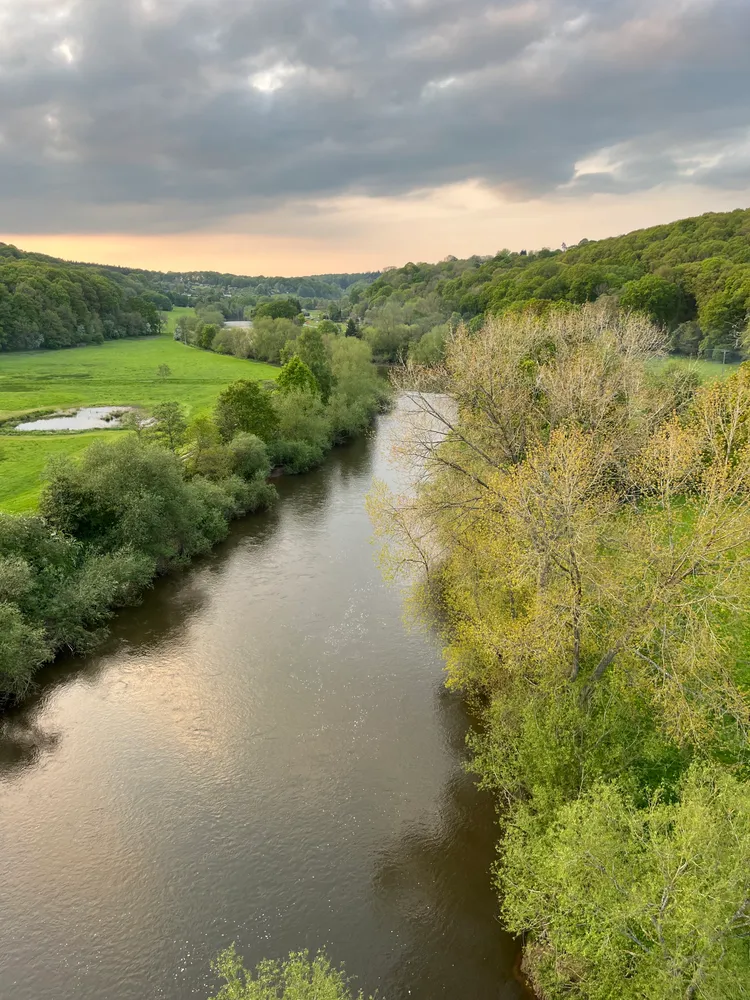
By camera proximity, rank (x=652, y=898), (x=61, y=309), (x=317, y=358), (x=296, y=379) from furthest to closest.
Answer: (x=61, y=309) → (x=317, y=358) → (x=296, y=379) → (x=652, y=898)

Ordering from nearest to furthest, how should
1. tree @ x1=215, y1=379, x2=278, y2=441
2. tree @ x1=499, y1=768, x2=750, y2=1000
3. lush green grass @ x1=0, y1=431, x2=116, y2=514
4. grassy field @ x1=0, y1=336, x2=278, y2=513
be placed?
1. tree @ x1=499, y1=768, x2=750, y2=1000
2. lush green grass @ x1=0, y1=431, x2=116, y2=514
3. grassy field @ x1=0, y1=336, x2=278, y2=513
4. tree @ x1=215, y1=379, x2=278, y2=441

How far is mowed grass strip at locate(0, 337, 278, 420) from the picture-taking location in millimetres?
60219

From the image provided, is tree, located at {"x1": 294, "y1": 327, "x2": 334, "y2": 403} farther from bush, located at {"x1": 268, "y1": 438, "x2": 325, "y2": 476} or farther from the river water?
the river water

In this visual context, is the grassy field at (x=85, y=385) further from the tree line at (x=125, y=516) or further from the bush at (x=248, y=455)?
the bush at (x=248, y=455)

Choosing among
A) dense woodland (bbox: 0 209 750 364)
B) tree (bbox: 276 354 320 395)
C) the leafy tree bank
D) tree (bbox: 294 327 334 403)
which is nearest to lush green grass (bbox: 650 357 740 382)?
dense woodland (bbox: 0 209 750 364)

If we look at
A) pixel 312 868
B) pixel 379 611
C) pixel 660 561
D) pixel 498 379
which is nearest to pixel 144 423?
pixel 379 611

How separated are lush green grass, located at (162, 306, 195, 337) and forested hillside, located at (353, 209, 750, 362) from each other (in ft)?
140

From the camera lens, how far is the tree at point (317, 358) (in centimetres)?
5741

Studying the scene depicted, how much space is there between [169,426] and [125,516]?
1212 centimetres

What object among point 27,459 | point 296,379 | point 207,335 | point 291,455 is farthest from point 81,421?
point 207,335

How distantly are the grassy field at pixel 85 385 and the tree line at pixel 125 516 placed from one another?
4.53 meters

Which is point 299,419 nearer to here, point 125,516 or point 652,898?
point 125,516

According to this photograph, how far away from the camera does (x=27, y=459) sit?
3906 cm

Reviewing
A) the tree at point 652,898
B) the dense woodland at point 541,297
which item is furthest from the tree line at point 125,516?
the tree at point 652,898
